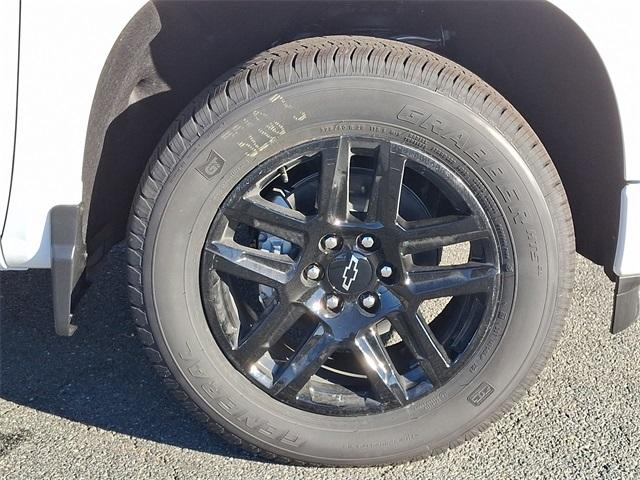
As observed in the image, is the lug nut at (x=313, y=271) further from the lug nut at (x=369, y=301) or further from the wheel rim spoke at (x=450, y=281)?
the wheel rim spoke at (x=450, y=281)

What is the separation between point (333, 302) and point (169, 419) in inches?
30.3

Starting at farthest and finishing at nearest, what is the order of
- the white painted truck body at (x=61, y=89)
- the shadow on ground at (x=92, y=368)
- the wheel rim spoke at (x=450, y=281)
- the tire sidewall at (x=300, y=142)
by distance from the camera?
the shadow on ground at (x=92, y=368) < the wheel rim spoke at (x=450, y=281) < the tire sidewall at (x=300, y=142) < the white painted truck body at (x=61, y=89)

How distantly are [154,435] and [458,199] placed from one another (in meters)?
1.22

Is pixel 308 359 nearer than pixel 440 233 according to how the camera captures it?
No

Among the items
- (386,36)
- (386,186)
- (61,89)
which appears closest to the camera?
(61,89)

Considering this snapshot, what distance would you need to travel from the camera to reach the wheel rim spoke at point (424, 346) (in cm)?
234

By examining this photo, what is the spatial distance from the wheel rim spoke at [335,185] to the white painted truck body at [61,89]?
63 centimetres

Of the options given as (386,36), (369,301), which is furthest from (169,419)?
(386,36)

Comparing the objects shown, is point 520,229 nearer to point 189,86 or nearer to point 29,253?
point 189,86

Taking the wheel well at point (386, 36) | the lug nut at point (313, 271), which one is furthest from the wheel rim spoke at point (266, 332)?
the wheel well at point (386, 36)

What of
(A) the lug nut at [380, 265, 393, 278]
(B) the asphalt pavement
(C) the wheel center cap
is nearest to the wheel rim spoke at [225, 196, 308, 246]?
(C) the wheel center cap

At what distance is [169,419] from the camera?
2.71 metres

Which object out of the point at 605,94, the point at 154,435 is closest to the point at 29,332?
the point at 154,435

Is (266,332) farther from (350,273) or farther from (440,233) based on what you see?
(440,233)
